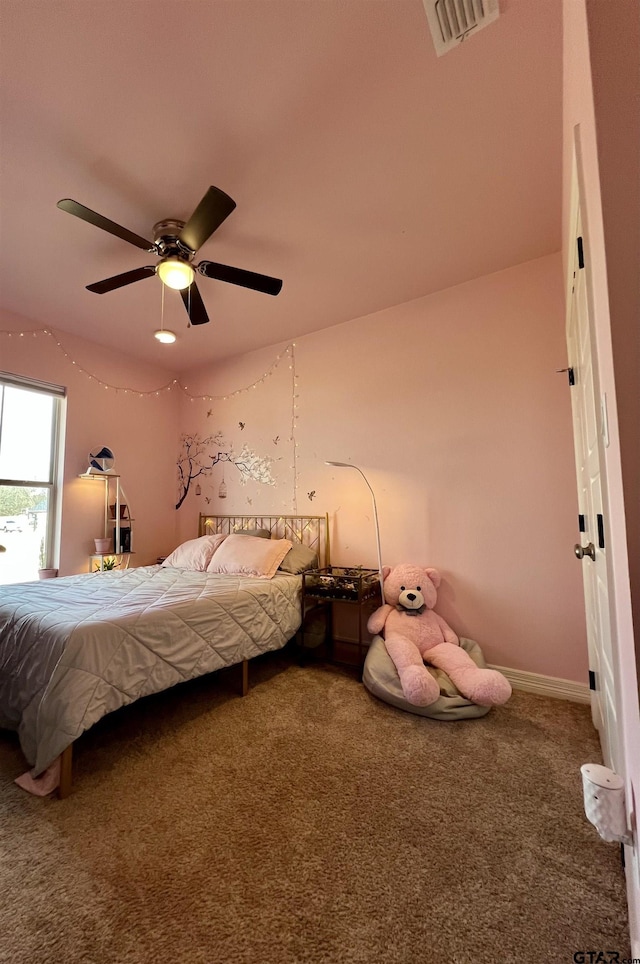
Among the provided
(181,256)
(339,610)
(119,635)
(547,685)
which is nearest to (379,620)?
(339,610)

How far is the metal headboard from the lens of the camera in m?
3.29

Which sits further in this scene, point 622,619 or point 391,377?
point 391,377

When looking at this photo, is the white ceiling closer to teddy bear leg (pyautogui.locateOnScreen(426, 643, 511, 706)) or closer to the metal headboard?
the metal headboard

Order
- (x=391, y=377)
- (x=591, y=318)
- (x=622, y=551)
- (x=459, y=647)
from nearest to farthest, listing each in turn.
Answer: (x=622, y=551) → (x=591, y=318) → (x=459, y=647) → (x=391, y=377)

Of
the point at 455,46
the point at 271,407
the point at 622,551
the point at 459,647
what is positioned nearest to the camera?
the point at 622,551

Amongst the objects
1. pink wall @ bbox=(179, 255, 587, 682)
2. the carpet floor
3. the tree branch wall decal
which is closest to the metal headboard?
pink wall @ bbox=(179, 255, 587, 682)

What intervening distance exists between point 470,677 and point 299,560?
145 centimetres

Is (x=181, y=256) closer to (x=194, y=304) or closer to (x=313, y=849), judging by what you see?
(x=194, y=304)

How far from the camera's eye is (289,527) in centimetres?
349

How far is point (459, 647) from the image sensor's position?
2406 mm

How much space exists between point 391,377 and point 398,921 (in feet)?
9.44

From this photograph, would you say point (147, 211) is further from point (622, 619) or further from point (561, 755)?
point (561, 755)

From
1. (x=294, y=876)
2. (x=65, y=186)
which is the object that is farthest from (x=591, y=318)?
(x=65, y=186)

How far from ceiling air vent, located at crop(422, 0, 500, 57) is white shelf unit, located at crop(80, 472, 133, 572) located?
140 inches
